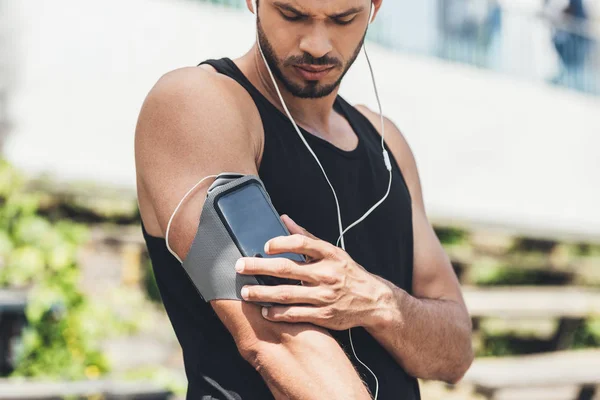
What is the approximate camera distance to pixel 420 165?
28.1 ft

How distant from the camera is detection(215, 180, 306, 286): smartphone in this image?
1534mm

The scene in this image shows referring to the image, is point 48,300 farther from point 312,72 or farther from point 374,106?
point 374,106

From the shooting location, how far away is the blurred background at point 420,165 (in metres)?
4.68

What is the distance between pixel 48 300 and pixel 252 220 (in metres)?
3.26

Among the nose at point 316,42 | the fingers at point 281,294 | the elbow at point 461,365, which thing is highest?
the nose at point 316,42

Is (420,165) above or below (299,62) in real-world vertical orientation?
below

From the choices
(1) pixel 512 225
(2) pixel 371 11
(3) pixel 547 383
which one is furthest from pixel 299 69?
A: (1) pixel 512 225

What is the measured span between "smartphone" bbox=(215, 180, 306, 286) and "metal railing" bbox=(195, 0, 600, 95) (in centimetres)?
694

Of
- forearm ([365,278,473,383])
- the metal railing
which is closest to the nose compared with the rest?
forearm ([365,278,473,383])

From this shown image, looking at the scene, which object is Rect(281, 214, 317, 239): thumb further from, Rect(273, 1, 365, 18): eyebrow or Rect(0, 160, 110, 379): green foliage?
Rect(0, 160, 110, 379): green foliage

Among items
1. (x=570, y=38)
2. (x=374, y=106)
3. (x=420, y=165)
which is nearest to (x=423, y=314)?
(x=374, y=106)

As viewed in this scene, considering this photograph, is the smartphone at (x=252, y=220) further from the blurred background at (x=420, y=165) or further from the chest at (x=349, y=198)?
the blurred background at (x=420, y=165)

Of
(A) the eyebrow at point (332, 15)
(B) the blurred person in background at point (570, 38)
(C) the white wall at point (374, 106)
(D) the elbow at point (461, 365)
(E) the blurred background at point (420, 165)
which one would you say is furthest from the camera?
(B) the blurred person in background at point (570, 38)

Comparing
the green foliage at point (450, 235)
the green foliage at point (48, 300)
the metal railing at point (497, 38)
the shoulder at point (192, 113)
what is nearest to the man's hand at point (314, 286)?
the shoulder at point (192, 113)
